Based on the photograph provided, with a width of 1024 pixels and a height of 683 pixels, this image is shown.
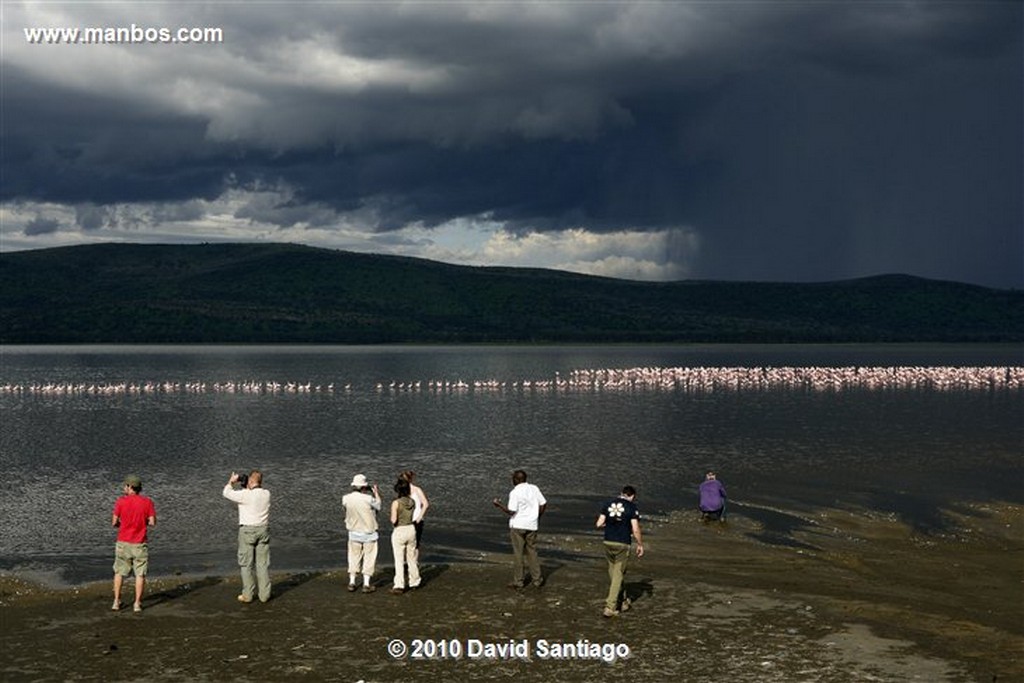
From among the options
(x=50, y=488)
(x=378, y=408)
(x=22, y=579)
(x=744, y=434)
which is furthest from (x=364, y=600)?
(x=378, y=408)

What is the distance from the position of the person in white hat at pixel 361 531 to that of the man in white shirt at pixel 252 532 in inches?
63.1

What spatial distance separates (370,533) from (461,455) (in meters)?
25.0

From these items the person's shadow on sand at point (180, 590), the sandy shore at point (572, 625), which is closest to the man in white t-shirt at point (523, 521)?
the sandy shore at point (572, 625)

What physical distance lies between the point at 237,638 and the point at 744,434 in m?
40.0

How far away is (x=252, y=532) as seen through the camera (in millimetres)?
17391

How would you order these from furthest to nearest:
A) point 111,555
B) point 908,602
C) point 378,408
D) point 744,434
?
point 378,408
point 744,434
point 111,555
point 908,602

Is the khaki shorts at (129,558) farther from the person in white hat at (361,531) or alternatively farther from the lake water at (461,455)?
the lake water at (461,455)

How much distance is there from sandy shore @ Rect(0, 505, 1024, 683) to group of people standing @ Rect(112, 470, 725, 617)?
18.0 inches

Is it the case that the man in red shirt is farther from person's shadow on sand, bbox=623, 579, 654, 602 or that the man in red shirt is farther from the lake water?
person's shadow on sand, bbox=623, 579, 654, 602

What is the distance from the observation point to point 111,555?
896 inches

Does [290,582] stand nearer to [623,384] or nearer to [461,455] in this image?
[461,455]

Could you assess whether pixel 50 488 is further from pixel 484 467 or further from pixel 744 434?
pixel 744 434

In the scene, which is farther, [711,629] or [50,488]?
[50,488]

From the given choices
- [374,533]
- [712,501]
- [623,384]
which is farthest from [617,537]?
[623,384]
